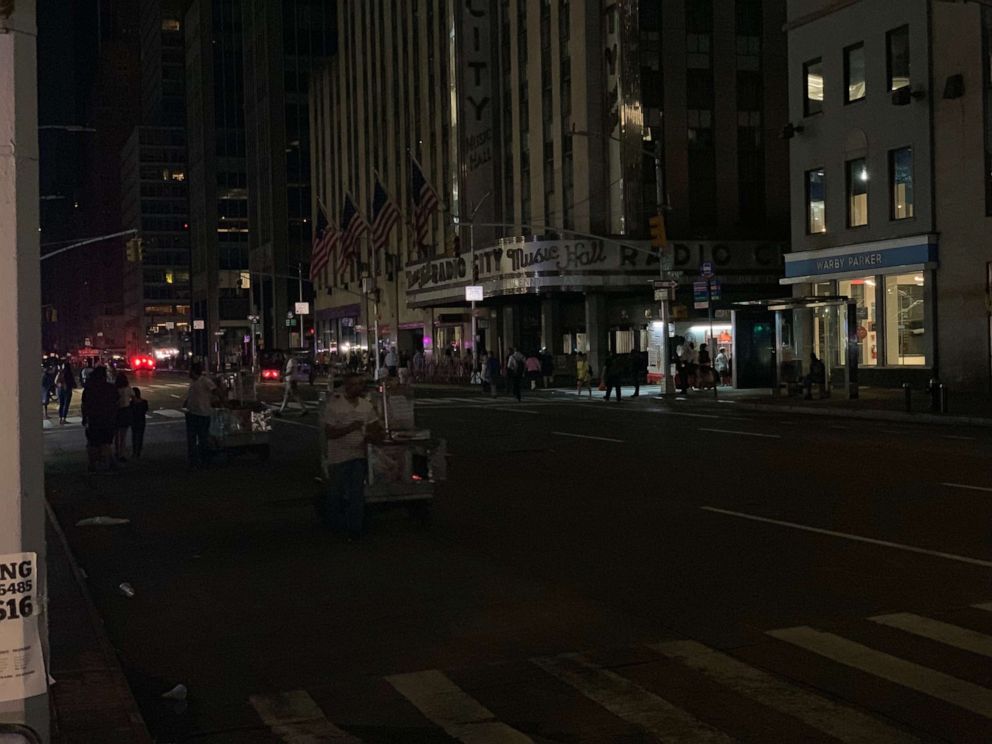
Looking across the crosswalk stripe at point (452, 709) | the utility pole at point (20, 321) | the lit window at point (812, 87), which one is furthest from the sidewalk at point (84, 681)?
the lit window at point (812, 87)

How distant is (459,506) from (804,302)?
24933 mm

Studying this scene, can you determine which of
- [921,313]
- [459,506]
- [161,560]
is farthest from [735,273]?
[161,560]

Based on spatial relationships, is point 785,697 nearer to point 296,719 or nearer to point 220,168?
point 296,719

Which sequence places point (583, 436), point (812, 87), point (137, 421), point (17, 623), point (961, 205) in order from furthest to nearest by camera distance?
point (812, 87) < point (961, 205) < point (583, 436) < point (137, 421) < point (17, 623)

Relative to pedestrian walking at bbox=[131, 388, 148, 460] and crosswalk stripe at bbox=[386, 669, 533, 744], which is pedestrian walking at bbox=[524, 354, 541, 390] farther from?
crosswalk stripe at bbox=[386, 669, 533, 744]

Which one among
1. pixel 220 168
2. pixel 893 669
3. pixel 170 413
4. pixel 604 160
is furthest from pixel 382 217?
pixel 220 168

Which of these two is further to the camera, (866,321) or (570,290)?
(570,290)

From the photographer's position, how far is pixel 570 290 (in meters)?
54.8

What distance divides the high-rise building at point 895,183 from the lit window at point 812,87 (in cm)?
4

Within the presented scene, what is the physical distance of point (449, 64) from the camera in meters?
66.5

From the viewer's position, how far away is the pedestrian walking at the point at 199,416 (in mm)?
20094

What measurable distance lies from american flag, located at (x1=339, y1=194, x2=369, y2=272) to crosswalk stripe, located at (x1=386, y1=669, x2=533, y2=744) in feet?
181

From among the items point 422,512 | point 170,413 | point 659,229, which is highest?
point 659,229

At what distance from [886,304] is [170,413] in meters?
24.1
